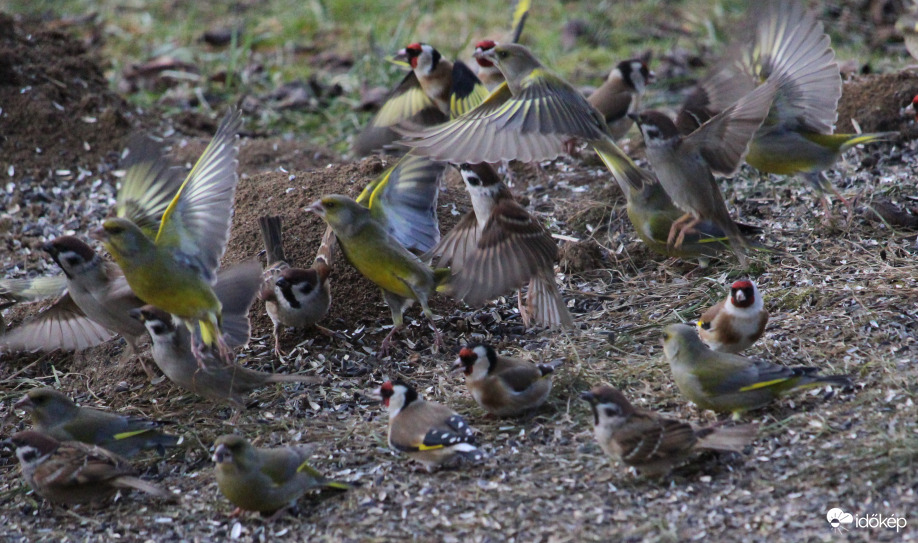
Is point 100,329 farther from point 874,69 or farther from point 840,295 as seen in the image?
point 874,69

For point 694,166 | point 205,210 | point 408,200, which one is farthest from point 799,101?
point 205,210

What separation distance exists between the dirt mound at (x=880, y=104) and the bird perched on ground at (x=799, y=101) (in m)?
0.94

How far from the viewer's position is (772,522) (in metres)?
3.42

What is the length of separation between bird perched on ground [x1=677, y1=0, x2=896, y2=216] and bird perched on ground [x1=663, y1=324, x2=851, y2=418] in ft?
6.48

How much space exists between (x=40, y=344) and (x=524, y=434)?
2774mm

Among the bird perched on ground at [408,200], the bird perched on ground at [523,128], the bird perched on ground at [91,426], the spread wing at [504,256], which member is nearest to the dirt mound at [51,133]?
the bird perched on ground at [91,426]

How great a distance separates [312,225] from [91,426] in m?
1.92

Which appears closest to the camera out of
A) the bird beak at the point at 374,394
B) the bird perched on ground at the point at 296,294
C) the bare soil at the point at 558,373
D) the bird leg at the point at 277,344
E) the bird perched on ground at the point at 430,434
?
the bare soil at the point at 558,373

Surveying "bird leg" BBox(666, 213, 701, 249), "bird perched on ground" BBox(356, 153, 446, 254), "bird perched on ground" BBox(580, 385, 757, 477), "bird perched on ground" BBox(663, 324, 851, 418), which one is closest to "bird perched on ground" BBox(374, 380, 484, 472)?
"bird perched on ground" BBox(580, 385, 757, 477)

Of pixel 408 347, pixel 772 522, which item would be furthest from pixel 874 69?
pixel 772 522

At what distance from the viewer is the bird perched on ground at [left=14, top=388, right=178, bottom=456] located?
439 cm

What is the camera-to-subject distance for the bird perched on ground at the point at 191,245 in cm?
455

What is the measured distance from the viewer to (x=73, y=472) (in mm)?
4078

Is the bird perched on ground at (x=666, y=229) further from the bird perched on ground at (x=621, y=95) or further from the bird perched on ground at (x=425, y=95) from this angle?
the bird perched on ground at (x=425, y=95)
